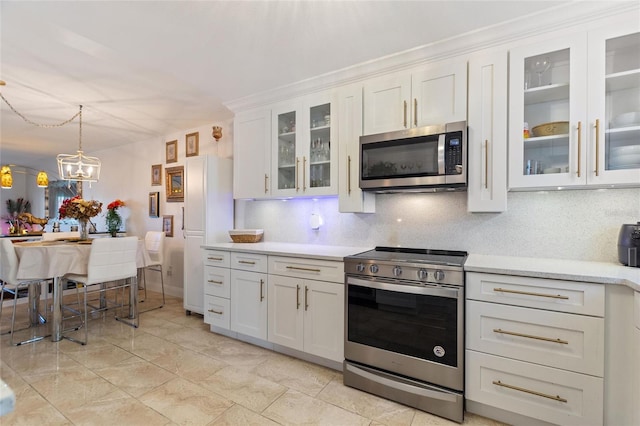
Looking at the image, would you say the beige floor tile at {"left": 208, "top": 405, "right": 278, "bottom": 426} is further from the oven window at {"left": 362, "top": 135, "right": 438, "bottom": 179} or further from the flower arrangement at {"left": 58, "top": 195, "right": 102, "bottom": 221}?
the flower arrangement at {"left": 58, "top": 195, "right": 102, "bottom": 221}

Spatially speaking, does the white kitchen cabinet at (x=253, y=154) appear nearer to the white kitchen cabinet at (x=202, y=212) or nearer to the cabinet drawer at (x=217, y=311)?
the white kitchen cabinet at (x=202, y=212)

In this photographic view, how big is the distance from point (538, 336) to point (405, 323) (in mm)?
742

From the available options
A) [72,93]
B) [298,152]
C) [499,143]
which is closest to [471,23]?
[499,143]

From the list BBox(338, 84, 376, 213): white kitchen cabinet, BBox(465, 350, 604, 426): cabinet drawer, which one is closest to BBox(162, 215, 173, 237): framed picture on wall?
BBox(338, 84, 376, 213): white kitchen cabinet

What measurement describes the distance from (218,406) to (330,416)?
2.42ft

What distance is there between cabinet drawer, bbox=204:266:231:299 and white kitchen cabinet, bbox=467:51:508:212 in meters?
2.30

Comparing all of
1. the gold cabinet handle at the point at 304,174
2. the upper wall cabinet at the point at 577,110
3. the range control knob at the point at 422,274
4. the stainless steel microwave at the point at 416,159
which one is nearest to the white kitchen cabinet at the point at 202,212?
the gold cabinet handle at the point at 304,174

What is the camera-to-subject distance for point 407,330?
81.6 inches

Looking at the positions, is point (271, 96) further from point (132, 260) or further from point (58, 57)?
point (132, 260)

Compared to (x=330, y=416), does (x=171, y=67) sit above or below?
above

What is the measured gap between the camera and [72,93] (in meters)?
3.22

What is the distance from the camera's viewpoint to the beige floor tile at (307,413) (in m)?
1.88

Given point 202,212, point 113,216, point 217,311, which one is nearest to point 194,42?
point 202,212

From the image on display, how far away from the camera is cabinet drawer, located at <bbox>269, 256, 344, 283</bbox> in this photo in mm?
2420
